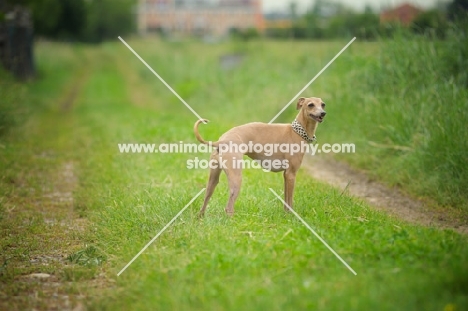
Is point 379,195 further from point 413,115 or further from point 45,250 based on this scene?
point 45,250

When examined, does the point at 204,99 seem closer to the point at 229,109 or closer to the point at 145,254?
the point at 229,109

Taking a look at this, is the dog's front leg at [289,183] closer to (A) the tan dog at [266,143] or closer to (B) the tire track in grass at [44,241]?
(A) the tan dog at [266,143]

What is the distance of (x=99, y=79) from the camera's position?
30453 millimetres

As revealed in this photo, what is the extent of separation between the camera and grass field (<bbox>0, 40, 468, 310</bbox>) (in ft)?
Answer: 16.3

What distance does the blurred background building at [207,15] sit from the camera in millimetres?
53531

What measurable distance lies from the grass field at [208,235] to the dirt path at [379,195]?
0.34m

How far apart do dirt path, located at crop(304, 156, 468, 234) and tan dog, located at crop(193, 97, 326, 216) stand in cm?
107

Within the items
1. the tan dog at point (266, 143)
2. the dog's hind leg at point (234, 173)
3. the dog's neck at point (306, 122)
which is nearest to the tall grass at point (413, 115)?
the dog's neck at point (306, 122)

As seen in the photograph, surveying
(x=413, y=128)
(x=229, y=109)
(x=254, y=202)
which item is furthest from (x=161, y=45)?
(x=254, y=202)

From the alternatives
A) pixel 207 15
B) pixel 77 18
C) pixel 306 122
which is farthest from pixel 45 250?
pixel 207 15

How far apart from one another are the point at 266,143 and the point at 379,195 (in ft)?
10.2

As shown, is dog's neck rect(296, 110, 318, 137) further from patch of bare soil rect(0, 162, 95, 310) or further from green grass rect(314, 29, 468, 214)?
patch of bare soil rect(0, 162, 95, 310)

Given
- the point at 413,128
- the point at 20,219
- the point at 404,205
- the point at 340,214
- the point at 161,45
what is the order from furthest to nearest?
1. the point at 161,45
2. the point at 413,128
3. the point at 404,205
4. the point at 20,219
5. the point at 340,214

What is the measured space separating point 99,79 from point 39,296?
2577 cm
